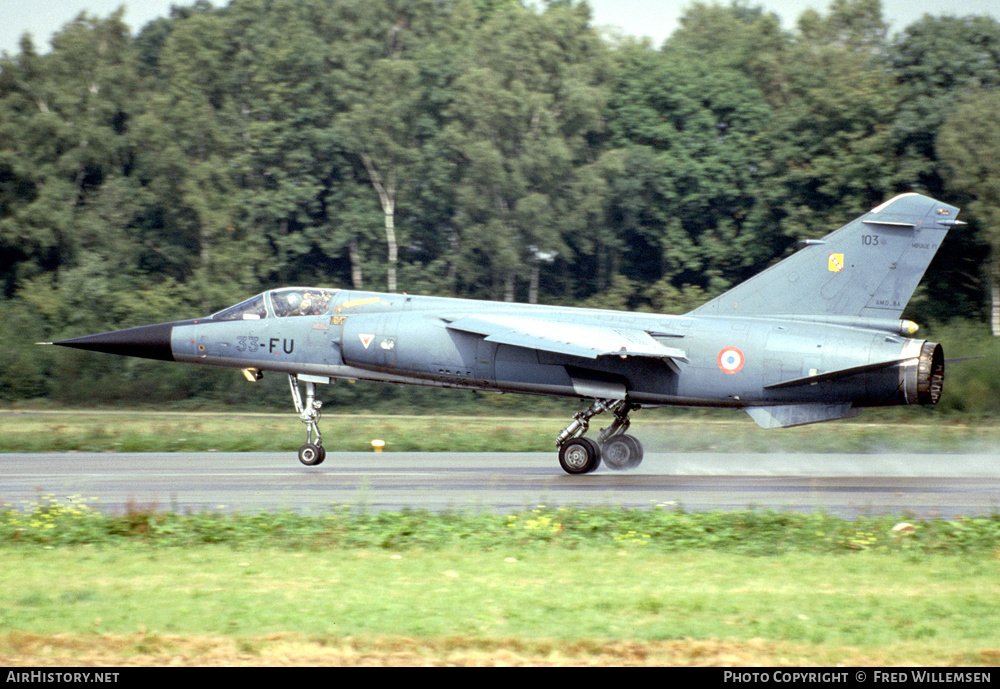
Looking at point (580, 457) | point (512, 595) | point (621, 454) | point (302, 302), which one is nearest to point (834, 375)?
point (621, 454)

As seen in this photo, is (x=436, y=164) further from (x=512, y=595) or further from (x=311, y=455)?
→ (x=512, y=595)

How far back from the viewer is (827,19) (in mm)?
59375

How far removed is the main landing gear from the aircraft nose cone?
7331mm

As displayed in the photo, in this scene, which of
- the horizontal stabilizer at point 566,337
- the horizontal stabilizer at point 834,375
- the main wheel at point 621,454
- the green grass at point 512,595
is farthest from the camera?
the main wheel at point 621,454

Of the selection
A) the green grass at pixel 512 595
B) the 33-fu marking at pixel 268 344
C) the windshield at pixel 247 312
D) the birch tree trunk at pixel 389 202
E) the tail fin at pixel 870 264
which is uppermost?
the birch tree trunk at pixel 389 202

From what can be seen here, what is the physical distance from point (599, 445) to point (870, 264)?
522cm

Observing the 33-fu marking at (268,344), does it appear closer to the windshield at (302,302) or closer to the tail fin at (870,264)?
the windshield at (302,302)

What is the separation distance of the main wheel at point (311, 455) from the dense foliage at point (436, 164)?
2242 cm

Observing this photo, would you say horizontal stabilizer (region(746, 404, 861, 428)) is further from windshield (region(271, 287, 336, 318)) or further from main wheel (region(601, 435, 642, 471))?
windshield (region(271, 287, 336, 318))

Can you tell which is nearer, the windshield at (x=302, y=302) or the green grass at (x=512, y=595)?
the green grass at (x=512, y=595)

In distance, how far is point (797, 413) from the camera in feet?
54.3

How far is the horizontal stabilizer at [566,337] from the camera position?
15891mm

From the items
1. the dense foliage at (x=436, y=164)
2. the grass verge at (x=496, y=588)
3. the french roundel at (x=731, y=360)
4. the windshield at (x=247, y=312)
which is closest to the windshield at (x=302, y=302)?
the windshield at (x=247, y=312)

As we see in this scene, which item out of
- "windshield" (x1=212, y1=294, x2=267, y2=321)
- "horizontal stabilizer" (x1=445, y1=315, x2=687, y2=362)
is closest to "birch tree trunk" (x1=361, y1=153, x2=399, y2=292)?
"windshield" (x1=212, y1=294, x2=267, y2=321)
